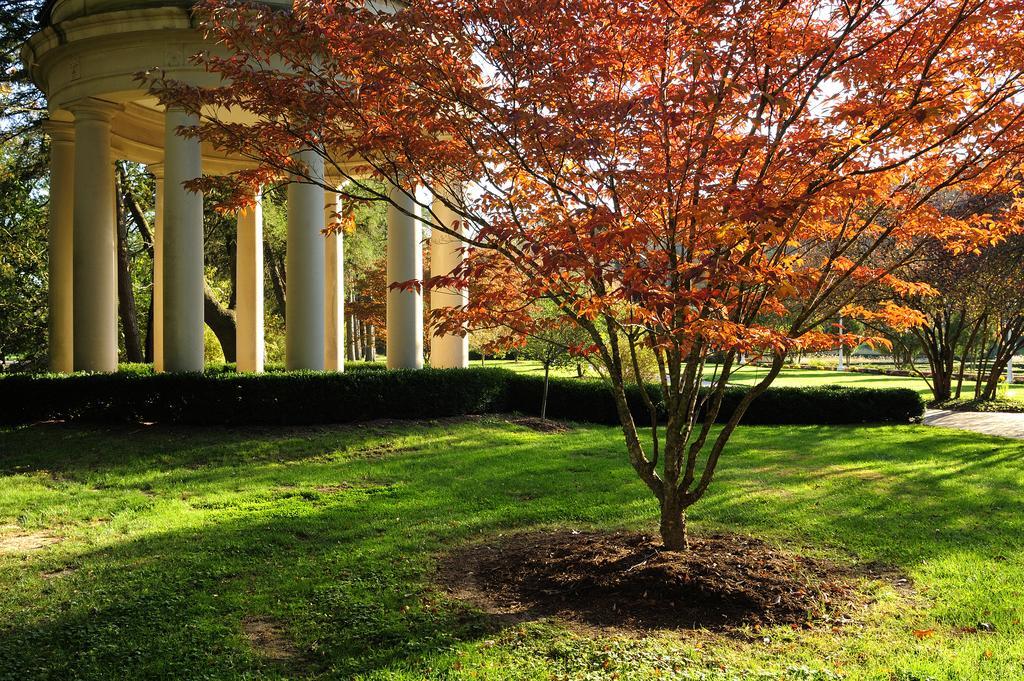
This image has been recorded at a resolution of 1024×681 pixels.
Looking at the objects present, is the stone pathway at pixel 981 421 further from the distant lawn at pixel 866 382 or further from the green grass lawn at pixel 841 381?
the distant lawn at pixel 866 382

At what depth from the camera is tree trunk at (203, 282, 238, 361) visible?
2914cm

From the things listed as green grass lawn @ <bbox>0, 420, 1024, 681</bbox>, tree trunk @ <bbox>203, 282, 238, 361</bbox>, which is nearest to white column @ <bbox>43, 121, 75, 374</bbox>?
green grass lawn @ <bbox>0, 420, 1024, 681</bbox>

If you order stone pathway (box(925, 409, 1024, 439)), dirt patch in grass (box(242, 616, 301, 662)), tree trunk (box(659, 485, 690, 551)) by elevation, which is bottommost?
dirt patch in grass (box(242, 616, 301, 662))

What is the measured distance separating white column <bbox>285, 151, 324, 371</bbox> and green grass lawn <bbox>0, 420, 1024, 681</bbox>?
8.94 ft

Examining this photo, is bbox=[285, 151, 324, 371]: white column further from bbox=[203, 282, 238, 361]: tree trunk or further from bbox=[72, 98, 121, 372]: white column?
bbox=[203, 282, 238, 361]: tree trunk

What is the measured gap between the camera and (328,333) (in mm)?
22328

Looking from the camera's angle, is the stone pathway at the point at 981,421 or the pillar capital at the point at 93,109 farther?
the stone pathway at the point at 981,421

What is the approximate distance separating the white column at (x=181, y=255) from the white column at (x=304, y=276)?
191 centimetres

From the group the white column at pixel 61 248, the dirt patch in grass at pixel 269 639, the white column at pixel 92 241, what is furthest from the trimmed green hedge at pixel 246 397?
the dirt patch in grass at pixel 269 639

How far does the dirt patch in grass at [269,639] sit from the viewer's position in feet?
19.2

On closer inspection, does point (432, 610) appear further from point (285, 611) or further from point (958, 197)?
point (958, 197)

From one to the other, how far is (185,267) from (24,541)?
8751 mm

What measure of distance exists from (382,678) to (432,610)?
4.15ft

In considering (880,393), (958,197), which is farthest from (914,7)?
(958,197)
